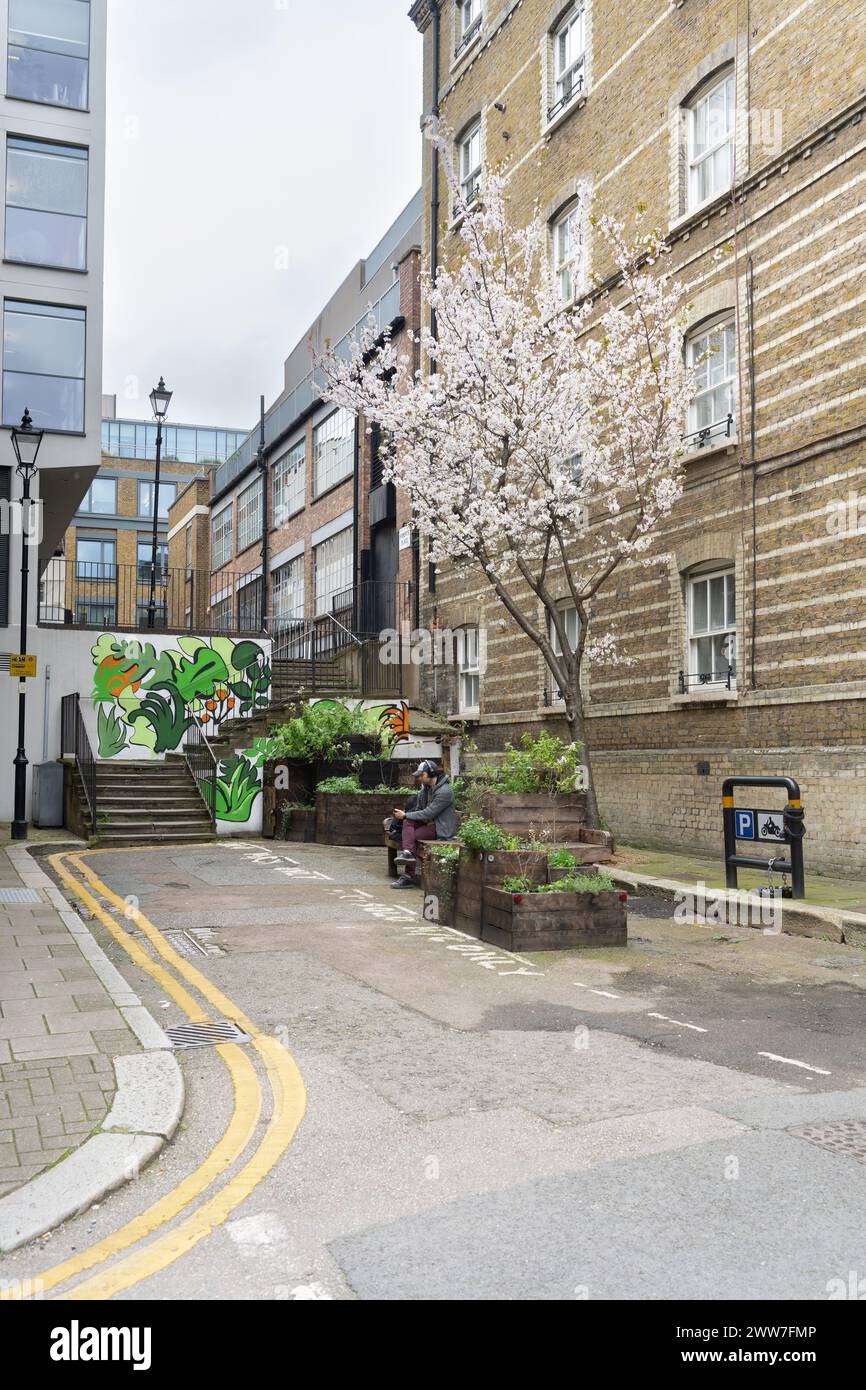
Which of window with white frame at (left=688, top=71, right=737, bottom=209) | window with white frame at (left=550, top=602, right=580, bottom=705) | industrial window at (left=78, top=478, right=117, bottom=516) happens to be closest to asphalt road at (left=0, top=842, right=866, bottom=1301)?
window with white frame at (left=550, top=602, right=580, bottom=705)

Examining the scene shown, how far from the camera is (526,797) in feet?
34.6

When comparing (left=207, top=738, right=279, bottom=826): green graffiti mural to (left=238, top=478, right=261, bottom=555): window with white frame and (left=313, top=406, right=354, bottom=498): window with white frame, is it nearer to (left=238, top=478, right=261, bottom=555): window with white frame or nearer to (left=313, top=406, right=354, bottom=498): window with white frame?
(left=313, top=406, right=354, bottom=498): window with white frame

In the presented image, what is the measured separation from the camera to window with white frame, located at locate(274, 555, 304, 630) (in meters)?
35.2

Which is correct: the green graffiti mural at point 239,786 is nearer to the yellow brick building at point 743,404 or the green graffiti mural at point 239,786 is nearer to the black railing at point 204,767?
the black railing at point 204,767

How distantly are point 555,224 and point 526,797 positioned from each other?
13.9 m

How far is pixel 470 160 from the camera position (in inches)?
935

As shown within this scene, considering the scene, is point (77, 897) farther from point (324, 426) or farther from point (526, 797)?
point (324, 426)

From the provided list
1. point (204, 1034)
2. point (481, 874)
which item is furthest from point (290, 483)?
point (204, 1034)

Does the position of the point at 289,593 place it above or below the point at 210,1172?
above

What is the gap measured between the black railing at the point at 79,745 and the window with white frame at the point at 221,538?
2495 centimetres

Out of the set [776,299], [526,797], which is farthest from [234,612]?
[526,797]

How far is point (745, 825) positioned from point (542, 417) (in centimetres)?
719

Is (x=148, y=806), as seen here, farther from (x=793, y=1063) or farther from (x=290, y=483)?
(x=290, y=483)

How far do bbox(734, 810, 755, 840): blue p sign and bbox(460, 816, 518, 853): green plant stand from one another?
2.80 meters
